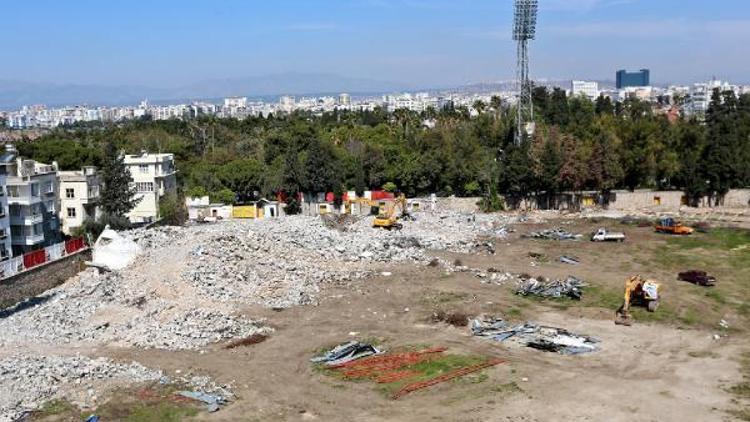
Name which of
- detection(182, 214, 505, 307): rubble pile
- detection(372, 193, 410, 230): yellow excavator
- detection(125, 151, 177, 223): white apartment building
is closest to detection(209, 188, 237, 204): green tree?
detection(125, 151, 177, 223): white apartment building

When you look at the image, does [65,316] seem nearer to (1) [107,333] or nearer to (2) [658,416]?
(1) [107,333]

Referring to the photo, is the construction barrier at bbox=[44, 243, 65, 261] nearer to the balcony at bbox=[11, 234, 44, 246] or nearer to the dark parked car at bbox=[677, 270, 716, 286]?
the balcony at bbox=[11, 234, 44, 246]

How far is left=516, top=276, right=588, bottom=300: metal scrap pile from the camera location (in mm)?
29750

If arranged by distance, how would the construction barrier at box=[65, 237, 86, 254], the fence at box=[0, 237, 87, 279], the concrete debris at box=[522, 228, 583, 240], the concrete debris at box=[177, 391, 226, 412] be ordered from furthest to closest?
the concrete debris at box=[522, 228, 583, 240], the construction barrier at box=[65, 237, 86, 254], the fence at box=[0, 237, 87, 279], the concrete debris at box=[177, 391, 226, 412]

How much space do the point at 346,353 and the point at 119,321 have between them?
965cm

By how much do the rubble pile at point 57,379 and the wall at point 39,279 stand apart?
8359 mm

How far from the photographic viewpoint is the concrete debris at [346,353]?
22.5 meters

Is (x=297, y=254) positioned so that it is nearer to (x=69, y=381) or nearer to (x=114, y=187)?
(x=69, y=381)

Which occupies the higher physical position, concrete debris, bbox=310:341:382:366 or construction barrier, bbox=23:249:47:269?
construction barrier, bbox=23:249:47:269

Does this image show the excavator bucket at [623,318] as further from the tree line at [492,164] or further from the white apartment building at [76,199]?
the white apartment building at [76,199]

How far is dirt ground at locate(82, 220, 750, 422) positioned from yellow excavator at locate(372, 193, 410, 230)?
10658 mm

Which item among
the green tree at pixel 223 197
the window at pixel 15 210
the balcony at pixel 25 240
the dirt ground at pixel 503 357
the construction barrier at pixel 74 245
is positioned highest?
the window at pixel 15 210

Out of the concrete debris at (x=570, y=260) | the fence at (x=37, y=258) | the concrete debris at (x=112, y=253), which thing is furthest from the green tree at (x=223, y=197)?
the concrete debris at (x=570, y=260)

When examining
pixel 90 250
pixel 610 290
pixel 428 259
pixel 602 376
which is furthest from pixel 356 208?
pixel 602 376
